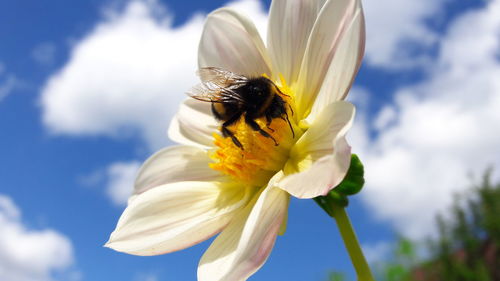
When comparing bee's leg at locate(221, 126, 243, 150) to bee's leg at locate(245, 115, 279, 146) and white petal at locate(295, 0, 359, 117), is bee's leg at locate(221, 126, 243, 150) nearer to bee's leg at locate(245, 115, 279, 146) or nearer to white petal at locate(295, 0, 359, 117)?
bee's leg at locate(245, 115, 279, 146)

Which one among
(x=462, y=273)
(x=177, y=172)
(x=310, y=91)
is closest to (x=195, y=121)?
(x=177, y=172)

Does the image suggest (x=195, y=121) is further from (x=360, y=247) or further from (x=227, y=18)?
(x=360, y=247)

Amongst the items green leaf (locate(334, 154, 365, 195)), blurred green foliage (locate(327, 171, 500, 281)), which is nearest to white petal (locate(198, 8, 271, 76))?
green leaf (locate(334, 154, 365, 195))

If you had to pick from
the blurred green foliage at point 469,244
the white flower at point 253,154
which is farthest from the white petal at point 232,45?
the blurred green foliage at point 469,244

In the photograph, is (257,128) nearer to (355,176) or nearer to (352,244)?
(355,176)

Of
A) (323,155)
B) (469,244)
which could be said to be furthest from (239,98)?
(469,244)

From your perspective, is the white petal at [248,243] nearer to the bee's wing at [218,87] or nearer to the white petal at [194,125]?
the bee's wing at [218,87]
